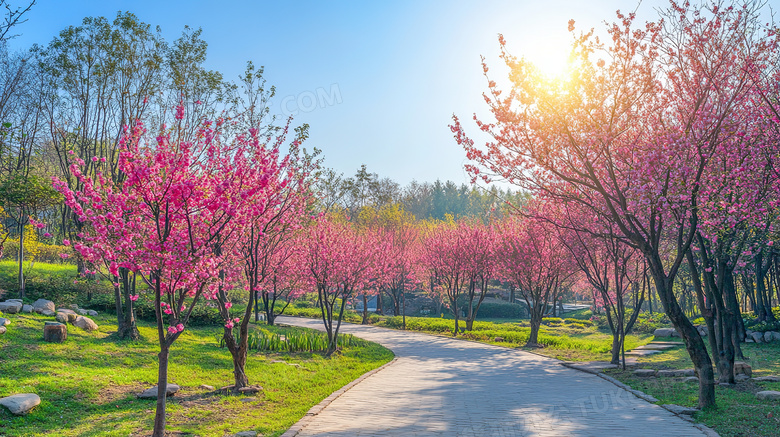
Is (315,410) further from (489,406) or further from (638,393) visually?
(638,393)

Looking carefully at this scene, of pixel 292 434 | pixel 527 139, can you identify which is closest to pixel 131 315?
pixel 292 434

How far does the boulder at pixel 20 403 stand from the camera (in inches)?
288

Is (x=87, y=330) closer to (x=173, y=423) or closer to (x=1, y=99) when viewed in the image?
(x=173, y=423)

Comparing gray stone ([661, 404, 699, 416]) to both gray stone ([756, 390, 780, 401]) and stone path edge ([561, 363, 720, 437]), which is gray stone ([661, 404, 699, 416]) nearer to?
stone path edge ([561, 363, 720, 437])

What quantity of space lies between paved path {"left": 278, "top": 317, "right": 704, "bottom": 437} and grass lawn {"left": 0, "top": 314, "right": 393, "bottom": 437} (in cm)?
92

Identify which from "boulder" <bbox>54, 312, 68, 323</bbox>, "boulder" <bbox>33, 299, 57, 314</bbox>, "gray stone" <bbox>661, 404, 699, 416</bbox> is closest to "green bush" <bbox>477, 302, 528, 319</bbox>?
"boulder" <bbox>33, 299, 57, 314</bbox>

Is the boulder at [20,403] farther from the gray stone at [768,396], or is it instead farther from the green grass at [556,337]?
the green grass at [556,337]

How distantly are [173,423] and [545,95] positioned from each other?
875 cm

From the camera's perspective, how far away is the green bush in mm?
37375

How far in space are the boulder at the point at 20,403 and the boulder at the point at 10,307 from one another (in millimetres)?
8664

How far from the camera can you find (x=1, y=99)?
65.9 ft

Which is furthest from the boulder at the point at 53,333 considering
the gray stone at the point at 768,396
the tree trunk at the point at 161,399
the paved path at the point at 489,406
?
the gray stone at the point at 768,396

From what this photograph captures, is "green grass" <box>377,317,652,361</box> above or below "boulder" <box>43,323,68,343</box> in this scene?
below

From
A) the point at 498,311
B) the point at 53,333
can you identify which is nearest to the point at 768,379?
the point at 53,333
